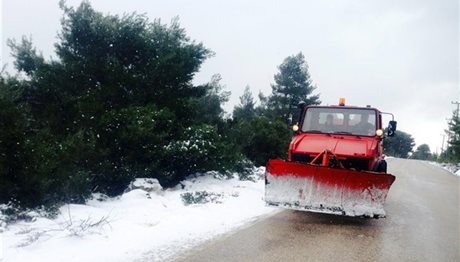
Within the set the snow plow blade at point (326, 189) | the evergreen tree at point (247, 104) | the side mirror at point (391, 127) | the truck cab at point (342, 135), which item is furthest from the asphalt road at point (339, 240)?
the evergreen tree at point (247, 104)

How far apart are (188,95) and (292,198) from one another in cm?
710

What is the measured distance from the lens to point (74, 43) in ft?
41.3

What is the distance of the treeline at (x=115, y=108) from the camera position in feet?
29.0

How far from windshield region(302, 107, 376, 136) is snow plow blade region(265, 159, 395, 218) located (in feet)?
5.35

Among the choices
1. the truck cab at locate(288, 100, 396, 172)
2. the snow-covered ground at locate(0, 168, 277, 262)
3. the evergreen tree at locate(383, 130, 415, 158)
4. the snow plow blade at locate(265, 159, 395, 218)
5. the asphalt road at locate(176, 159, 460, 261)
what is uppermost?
the evergreen tree at locate(383, 130, 415, 158)

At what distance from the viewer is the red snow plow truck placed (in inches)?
267

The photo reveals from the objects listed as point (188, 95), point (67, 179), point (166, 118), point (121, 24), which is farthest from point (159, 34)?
point (67, 179)

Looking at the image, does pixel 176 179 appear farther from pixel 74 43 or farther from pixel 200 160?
pixel 74 43

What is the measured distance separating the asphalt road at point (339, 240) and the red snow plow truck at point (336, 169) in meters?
0.40

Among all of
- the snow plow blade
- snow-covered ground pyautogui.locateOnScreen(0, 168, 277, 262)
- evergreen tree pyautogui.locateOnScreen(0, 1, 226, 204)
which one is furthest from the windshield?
evergreen tree pyautogui.locateOnScreen(0, 1, 226, 204)

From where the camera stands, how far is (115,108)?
37.3 feet

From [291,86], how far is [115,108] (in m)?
26.7

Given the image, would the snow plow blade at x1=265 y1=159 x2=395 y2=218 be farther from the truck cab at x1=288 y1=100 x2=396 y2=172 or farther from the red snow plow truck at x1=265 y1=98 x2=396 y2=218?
the truck cab at x1=288 y1=100 x2=396 y2=172

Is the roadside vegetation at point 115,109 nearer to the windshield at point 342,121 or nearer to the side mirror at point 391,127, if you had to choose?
the windshield at point 342,121
